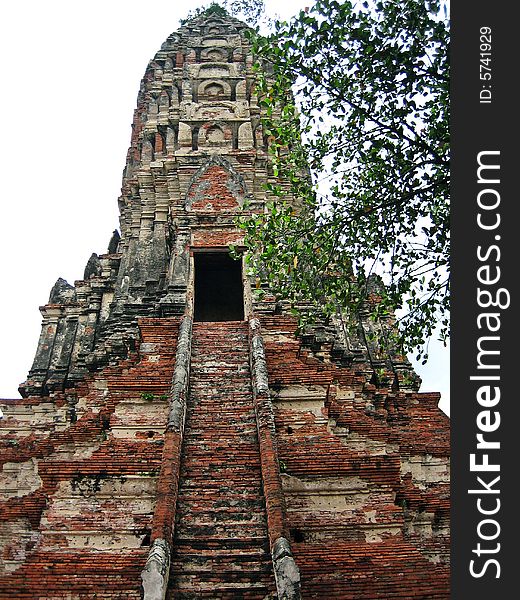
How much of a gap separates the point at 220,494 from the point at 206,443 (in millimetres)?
920

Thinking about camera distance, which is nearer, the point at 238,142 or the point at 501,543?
the point at 501,543

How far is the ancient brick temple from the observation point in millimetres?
6996

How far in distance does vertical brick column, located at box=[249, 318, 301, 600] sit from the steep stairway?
0.78 ft

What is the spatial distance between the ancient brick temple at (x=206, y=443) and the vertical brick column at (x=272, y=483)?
2 centimetres

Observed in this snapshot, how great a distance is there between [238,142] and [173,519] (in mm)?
11374

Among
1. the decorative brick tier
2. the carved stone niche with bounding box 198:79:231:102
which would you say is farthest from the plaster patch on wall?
the carved stone niche with bounding box 198:79:231:102

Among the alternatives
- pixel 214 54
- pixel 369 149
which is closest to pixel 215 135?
pixel 214 54

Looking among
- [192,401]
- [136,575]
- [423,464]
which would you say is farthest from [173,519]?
[423,464]

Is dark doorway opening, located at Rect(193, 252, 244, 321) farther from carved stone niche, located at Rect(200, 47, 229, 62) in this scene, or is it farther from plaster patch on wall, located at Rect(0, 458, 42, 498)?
carved stone niche, located at Rect(200, 47, 229, 62)

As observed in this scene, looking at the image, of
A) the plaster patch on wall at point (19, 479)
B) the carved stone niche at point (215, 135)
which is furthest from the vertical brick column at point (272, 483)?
the carved stone niche at point (215, 135)

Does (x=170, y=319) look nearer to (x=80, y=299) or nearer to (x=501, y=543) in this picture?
(x=80, y=299)

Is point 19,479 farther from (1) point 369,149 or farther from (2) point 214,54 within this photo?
(2) point 214,54

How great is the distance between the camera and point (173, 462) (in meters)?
7.70

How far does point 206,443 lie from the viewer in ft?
27.8
